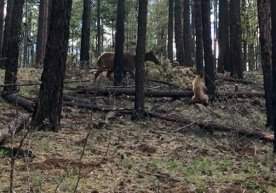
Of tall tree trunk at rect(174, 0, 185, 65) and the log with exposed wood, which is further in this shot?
tall tree trunk at rect(174, 0, 185, 65)

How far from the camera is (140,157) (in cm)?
846

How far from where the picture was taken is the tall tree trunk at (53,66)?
9.75 metres

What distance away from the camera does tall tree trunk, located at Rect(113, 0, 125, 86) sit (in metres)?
15.9

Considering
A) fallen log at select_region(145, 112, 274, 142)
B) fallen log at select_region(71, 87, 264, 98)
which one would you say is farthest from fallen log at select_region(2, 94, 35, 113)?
fallen log at select_region(145, 112, 274, 142)

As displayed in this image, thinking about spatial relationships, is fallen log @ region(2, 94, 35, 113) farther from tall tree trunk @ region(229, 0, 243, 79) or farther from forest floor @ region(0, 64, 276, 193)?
tall tree trunk @ region(229, 0, 243, 79)

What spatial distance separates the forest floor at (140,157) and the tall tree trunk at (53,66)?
17.3 inches

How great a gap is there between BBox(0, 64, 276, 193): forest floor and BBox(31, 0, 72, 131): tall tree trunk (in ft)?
1.45

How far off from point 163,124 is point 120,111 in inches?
46.0

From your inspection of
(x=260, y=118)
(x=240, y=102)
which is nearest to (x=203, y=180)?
(x=260, y=118)

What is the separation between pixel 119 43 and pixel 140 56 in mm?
4251

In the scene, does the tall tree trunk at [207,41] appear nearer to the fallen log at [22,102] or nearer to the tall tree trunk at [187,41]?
the fallen log at [22,102]

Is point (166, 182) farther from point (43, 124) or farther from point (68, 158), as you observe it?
point (43, 124)

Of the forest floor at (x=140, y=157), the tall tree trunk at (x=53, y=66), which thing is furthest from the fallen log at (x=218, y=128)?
the tall tree trunk at (x=53, y=66)

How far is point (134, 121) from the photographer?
39.6 feet
